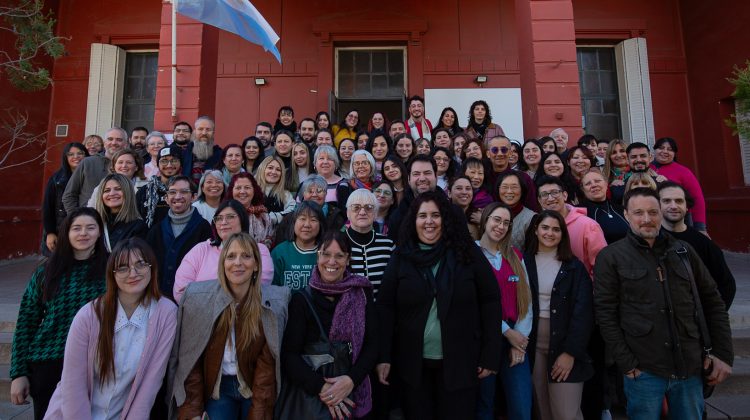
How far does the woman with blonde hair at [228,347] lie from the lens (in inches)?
93.3

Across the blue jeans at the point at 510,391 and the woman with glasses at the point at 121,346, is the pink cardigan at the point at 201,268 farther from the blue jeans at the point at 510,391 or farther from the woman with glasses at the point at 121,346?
the blue jeans at the point at 510,391

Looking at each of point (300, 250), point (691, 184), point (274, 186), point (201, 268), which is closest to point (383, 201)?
point (300, 250)

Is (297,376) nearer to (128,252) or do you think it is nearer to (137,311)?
(137,311)

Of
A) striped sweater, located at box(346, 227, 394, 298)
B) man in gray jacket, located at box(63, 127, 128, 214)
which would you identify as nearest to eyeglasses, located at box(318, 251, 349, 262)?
striped sweater, located at box(346, 227, 394, 298)

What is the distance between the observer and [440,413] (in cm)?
256

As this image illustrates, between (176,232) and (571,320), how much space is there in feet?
9.81

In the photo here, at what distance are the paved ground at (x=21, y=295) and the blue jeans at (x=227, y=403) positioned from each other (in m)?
2.04

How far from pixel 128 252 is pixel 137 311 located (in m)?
0.33

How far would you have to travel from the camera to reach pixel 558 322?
2.77 metres

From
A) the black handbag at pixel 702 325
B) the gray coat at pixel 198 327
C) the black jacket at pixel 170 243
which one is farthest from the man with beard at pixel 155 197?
the black handbag at pixel 702 325

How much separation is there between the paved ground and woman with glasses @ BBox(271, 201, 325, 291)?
7.93ft

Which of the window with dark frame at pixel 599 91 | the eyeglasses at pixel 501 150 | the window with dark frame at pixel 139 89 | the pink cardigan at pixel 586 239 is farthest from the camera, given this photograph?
the window with dark frame at pixel 139 89

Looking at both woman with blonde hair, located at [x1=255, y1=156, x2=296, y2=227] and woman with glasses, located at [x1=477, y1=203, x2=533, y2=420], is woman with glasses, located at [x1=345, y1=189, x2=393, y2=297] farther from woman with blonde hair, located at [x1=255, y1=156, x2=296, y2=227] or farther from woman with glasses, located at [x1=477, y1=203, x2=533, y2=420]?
woman with blonde hair, located at [x1=255, y1=156, x2=296, y2=227]

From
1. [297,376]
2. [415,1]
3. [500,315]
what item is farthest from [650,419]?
[415,1]
